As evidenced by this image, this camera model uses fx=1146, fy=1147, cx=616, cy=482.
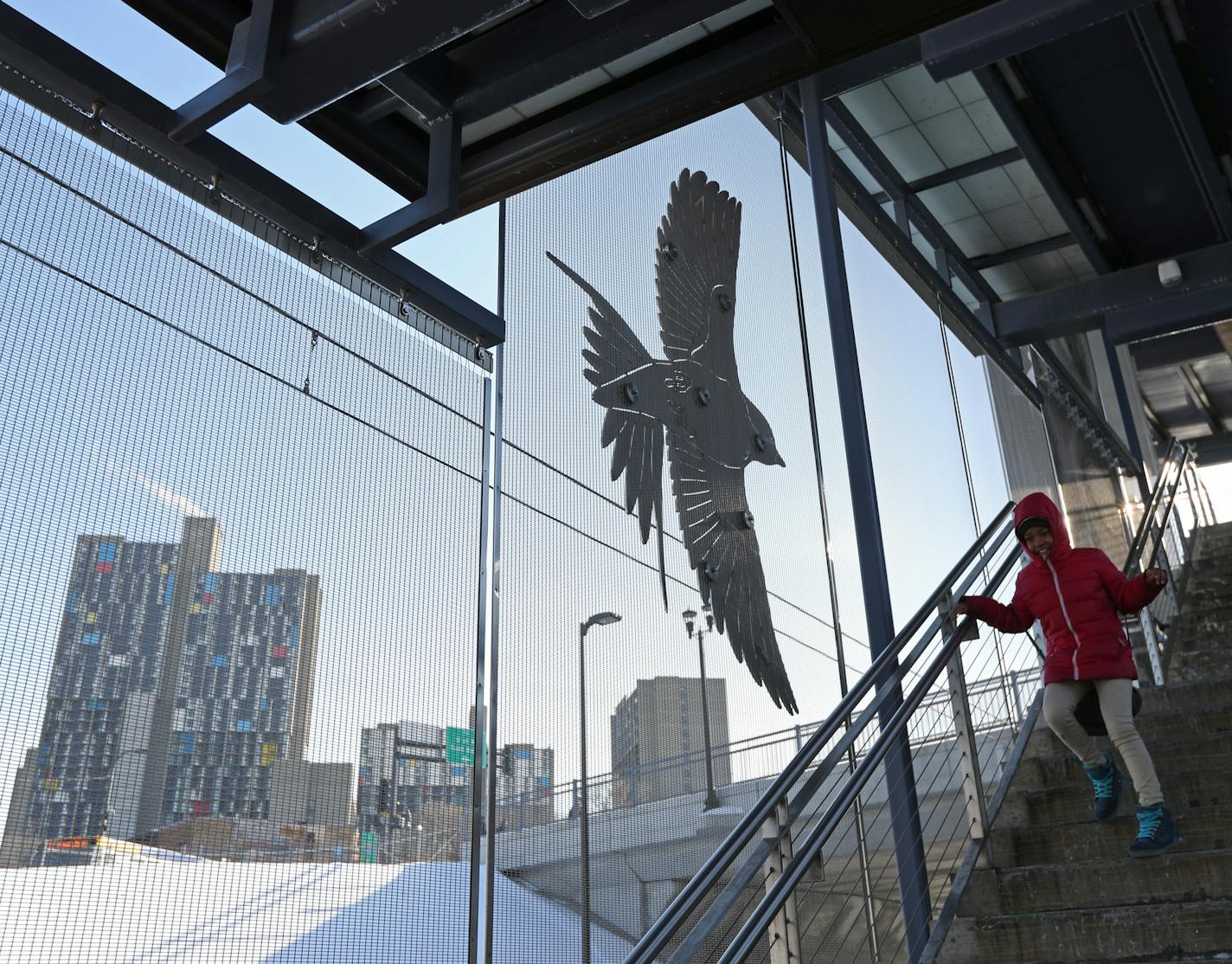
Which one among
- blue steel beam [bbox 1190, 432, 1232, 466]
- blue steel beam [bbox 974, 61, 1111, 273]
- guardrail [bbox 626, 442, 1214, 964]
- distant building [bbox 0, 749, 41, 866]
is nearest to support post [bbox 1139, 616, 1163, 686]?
guardrail [bbox 626, 442, 1214, 964]

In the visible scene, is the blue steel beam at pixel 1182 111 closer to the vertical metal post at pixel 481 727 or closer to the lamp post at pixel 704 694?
the lamp post at pixel 704 694

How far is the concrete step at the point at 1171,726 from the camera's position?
4.17m

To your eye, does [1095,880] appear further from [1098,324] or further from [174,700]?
[1098,324]

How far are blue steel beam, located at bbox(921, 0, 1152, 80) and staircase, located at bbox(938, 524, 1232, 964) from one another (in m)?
2.84

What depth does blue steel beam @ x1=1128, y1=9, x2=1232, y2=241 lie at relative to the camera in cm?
621

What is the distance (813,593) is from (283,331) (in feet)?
9.79

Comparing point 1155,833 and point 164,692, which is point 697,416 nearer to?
point 1155,833

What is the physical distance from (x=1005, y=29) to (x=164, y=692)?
174 inches

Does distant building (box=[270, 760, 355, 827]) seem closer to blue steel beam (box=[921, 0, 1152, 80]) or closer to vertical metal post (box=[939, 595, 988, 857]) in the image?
vertical metal post (box=[939, 595, 988, 857])

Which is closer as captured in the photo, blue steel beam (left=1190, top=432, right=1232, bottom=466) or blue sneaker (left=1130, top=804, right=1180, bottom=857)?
blue sneaker (left=1130, top=804, right=1180, bottom=857)

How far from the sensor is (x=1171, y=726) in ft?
14.0

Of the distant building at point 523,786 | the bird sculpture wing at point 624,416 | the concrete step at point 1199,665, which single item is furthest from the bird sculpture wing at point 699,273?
the concrete step at point 1199,665

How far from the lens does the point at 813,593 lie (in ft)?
18.2

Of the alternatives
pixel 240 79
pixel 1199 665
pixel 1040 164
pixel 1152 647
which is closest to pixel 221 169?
pixel 240 79
